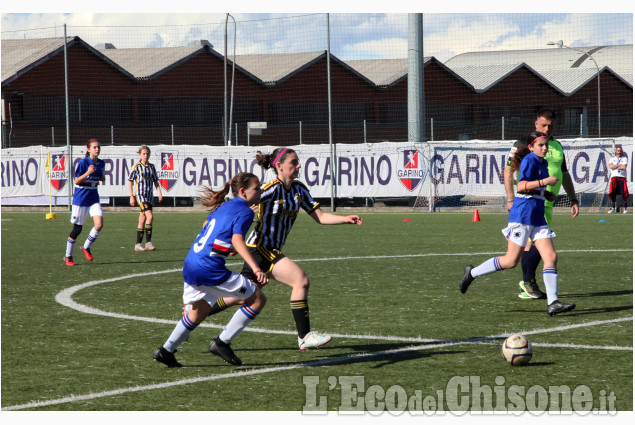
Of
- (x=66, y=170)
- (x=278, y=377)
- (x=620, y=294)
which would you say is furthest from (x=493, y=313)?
(x=66, y=170)

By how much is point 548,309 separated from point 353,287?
2.79 meters

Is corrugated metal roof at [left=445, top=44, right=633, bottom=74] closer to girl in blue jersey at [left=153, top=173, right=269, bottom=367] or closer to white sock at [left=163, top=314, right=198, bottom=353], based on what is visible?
girl in blue jersey at [left=153, top=173, right=269, bottom=367]

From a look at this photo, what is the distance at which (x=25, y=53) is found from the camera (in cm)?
4366

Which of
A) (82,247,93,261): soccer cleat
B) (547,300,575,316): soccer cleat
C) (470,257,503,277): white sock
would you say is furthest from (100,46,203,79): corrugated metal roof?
(547,300,575,316): soccer cleat

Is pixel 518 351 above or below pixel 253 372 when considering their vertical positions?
above

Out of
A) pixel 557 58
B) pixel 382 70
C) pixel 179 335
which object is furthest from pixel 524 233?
pixel 557 58

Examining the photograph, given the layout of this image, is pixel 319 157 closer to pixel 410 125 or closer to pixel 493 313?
pixel 410 125

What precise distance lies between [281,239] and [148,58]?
43736 mm

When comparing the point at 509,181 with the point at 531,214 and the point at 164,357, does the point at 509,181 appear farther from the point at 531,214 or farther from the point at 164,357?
the point at 164,357

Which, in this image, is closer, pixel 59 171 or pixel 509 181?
pixel 509 181

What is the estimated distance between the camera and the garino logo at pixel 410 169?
2831 cm

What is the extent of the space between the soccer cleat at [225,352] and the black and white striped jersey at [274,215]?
868 mm

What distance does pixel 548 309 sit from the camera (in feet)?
28.4

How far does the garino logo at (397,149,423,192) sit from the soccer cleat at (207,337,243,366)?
22086mm
